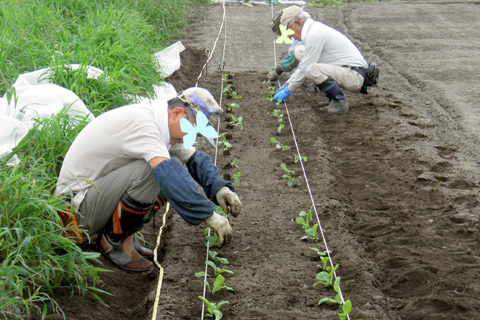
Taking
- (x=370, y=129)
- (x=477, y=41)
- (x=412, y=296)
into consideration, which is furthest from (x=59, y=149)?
(x=477, y=41)

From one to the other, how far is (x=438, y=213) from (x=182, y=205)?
76.8 inches

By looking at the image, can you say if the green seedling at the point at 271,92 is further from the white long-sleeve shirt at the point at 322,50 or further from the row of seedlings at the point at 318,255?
the row of seedlings at the point at 318,255

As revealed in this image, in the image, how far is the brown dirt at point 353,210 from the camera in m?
3.05

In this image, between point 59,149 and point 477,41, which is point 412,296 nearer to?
point 59,149

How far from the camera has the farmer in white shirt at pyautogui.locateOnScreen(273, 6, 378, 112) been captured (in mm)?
6027

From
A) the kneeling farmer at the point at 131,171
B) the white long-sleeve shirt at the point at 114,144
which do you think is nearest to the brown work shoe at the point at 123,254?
the kneeling farmer at the point at 131,171

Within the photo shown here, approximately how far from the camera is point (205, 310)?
296 centimetres

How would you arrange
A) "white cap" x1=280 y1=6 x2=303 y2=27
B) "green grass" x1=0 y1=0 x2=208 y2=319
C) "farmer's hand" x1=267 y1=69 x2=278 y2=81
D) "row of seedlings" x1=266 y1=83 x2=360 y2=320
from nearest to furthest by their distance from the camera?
"green grass" x1=0 y1=0 x2=208 y2=319
"row of seedlings" x1=266 y1=83 x2=360 y2=320
"white cap" x1=280 y1=6 x2=303 y2=27
"farmer's hand" x1=267 y1=69 x2=278 y2=81

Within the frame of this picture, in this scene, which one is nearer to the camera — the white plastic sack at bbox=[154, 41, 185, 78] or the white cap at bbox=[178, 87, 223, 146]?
the white cap at bbox=[178, 87, 223, 146]

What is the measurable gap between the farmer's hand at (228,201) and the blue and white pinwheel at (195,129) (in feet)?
1.93

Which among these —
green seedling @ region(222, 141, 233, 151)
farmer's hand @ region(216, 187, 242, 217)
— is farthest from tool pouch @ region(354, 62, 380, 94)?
farmer's hand @ region(216, 187, 242, 217)

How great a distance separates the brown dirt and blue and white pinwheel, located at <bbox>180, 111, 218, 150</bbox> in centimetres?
80

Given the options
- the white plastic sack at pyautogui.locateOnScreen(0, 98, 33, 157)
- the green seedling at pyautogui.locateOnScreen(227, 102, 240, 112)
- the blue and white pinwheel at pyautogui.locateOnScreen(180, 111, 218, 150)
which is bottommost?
the green seedling at pyautogui.locateOnScreen(227, 102, 240, 112)

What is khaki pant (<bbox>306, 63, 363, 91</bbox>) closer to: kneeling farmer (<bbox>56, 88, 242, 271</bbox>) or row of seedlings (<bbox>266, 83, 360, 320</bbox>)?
row of seedlings (<bbox>266, 83, 360, 320</bbox>)
